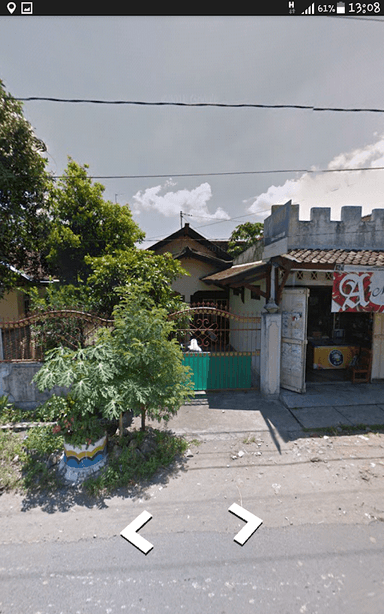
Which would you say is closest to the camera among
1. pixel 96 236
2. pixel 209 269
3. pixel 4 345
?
pixel 4 345

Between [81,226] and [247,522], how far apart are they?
1065cm

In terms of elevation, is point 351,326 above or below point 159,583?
above

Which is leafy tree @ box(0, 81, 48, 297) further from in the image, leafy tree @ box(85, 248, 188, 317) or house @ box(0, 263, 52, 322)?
leafy tree @ box(85, 248, 188, 317)

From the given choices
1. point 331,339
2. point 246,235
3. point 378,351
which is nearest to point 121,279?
point 331,339

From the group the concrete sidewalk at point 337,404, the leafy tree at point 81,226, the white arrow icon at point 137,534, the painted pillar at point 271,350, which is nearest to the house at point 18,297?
the leafy tree at point 81,226

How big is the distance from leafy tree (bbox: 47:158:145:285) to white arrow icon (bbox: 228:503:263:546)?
874 centimetres

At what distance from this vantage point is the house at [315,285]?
624 cm

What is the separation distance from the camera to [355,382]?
745cm

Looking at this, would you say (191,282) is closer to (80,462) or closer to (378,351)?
(378,351)

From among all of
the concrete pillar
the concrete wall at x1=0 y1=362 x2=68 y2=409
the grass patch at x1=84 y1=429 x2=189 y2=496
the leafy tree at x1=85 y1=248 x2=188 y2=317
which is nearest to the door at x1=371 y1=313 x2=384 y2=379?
the concrete pillar

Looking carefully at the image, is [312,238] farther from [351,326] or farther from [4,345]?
[4,345]

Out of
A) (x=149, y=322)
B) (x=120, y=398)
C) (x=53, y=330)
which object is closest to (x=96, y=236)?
(x=53, y=330)

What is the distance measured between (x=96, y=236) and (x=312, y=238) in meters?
7.97

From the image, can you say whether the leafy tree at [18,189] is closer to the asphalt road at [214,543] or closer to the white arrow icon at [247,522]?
the asphalt road at [214,543]
